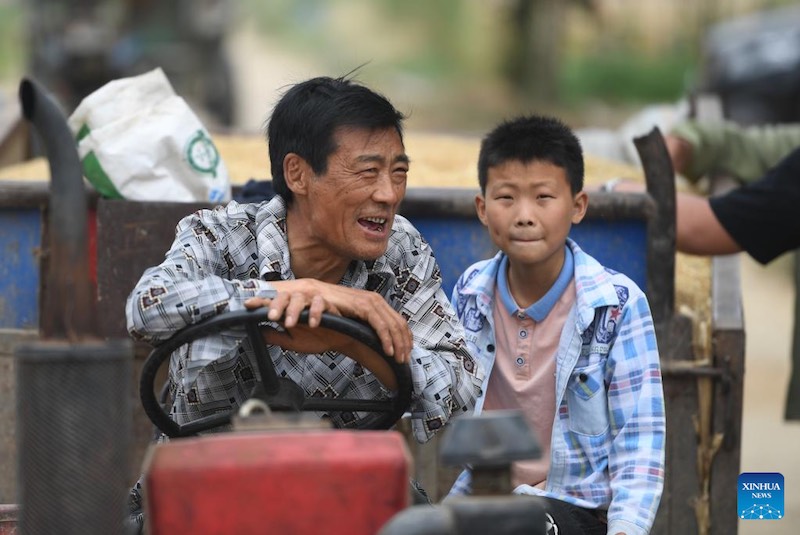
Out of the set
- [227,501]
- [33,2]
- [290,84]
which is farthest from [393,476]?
[33,2]

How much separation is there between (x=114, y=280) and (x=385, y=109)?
120cm

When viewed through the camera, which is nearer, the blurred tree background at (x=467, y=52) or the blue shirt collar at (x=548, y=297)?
the blue shirt collar at (x=548, y=297)

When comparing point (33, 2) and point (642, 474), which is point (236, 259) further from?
point (33, 2)

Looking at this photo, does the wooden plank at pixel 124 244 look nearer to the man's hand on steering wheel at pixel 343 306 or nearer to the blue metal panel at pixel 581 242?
the blue metal panel at pixel 581 242

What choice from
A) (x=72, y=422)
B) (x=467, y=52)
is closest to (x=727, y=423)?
(x=72, y=422)

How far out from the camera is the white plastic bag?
146 inches

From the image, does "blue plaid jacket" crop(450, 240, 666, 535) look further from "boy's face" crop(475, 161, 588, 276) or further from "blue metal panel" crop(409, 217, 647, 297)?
"blue metal panel" crop(409, 217, 647, 297)

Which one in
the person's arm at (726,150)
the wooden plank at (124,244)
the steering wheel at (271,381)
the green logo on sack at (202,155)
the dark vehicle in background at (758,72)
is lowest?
the steering wheel at (271,381)

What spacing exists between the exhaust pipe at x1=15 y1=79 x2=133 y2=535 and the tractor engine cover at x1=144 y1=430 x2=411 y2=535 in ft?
0.35

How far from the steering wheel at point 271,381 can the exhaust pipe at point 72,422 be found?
A: 0.62m

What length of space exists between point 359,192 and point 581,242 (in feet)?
3.72

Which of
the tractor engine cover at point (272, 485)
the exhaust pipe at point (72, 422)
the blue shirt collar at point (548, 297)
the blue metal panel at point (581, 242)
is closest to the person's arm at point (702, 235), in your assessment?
the blue metal panel at point (581, 242)

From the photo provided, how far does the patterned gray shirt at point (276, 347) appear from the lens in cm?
253

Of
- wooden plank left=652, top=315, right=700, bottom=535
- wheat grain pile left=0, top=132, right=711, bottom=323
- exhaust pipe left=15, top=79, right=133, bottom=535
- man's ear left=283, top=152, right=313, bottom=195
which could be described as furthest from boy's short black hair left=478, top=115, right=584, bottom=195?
exhaust pipe left=15, top=79, right=133, bottom=535
